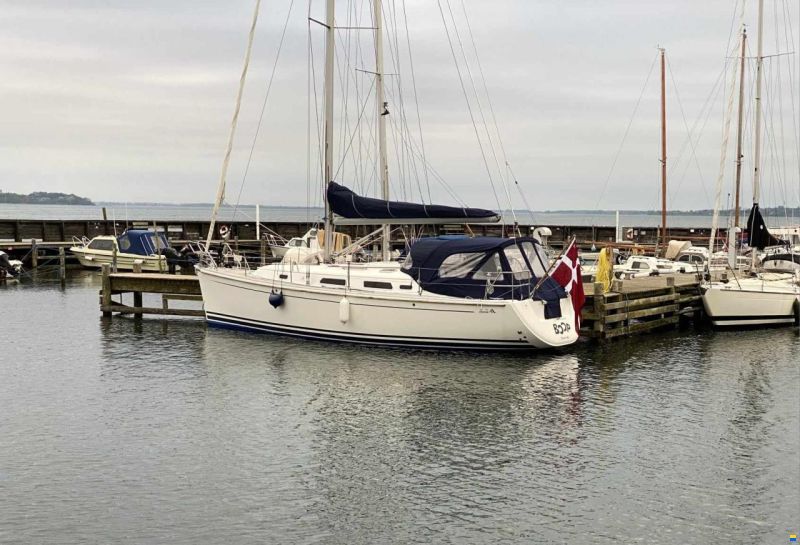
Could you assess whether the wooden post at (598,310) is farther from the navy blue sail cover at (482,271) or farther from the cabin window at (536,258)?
the navy blue sail cover at (482,271)

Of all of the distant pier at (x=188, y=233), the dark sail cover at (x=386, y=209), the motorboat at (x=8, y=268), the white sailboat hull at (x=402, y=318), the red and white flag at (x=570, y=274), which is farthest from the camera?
the distant pier at (x=188, y=233)

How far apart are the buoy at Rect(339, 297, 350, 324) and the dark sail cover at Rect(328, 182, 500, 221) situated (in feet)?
10.5

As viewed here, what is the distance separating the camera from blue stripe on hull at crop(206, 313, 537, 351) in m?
24.1

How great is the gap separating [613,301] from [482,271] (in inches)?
246

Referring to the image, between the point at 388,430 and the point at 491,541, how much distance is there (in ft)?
17.8

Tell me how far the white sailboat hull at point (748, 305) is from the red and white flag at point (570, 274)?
25.7 feet

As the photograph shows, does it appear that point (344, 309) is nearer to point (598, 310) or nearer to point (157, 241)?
point (598, 310)

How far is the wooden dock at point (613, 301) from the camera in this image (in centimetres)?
2712

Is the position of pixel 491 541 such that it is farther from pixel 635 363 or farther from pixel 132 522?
pixel 635 363

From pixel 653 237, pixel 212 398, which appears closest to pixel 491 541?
pixel 212 398

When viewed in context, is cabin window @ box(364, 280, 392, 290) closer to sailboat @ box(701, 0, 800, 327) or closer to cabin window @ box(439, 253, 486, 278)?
cabin window @ box(439, 253, 486, 278)

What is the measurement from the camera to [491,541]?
11.9 meters

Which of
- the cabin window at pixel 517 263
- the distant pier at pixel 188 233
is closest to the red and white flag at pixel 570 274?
the cabin window at pixel 517 263

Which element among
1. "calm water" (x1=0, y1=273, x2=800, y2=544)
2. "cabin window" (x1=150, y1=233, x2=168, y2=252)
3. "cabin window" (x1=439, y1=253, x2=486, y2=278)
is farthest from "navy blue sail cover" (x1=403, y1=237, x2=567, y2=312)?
"cabin window" (x1=150, y1=233, x2=168, y2=252)
